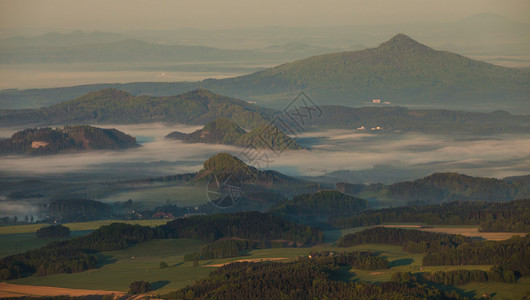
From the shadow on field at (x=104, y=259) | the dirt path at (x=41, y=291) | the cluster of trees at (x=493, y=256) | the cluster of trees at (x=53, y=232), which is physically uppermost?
the cluster of trees at (x=493, y=256)

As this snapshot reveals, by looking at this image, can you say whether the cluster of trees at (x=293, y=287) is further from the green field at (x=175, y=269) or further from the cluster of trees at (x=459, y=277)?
the green field at (x=175, y=269)

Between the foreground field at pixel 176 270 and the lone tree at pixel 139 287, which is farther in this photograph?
the lone tree at pixel 139 287

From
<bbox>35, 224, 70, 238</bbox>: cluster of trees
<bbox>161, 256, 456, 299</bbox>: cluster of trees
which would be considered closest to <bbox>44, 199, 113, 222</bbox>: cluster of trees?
<bbox>35, 224, 70, 238</bbox>: cluster of trees

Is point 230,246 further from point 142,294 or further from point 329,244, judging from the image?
point 142,294

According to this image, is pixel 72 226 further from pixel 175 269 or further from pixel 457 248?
pixel 457 248

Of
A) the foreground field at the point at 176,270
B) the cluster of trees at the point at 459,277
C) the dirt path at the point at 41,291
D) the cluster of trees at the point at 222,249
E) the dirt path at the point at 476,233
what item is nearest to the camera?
the foreground field at the point at 176,270

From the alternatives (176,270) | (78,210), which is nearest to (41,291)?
(176,270)

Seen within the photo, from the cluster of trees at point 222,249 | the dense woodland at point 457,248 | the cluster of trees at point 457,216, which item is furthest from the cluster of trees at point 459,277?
the cluster of trees at point 457,216
